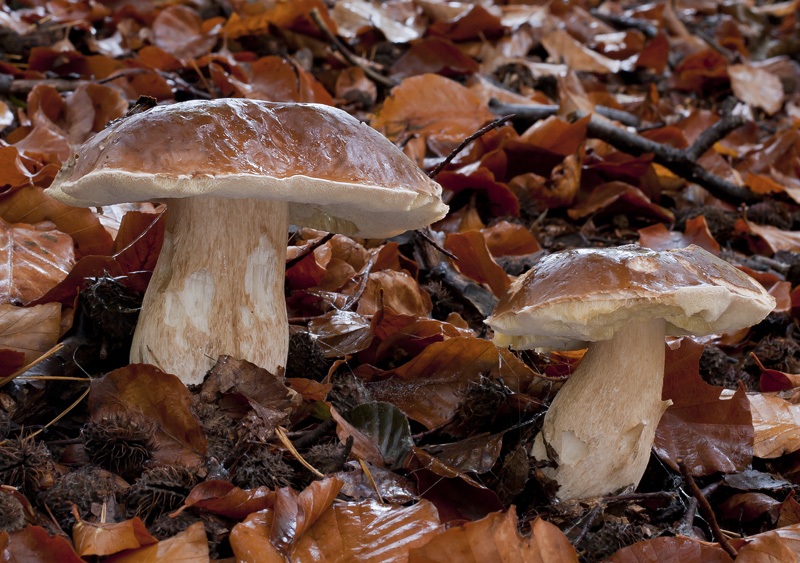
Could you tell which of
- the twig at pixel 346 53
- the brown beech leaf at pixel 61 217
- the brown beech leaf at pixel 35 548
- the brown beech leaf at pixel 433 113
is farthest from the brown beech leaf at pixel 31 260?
the twig at pixel 346 53

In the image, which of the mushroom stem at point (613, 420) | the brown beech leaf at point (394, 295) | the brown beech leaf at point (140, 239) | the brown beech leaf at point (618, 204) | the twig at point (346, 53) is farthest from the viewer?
the twig at point (346, 53)

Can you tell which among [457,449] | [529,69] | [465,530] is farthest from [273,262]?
[529,69]

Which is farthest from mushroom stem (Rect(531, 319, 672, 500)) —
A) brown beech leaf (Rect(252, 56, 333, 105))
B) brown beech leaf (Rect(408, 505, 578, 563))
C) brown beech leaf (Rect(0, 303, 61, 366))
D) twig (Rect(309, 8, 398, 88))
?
twig (Rect(309, 8, 398, 88))

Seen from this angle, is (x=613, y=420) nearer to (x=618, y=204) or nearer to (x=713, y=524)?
(x=713, y=524)

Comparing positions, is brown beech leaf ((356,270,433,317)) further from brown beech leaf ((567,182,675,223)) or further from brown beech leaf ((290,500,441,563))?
brown beech leaf ((567,182,675,223))

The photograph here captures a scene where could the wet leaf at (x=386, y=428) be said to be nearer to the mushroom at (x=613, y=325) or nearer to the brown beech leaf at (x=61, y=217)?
the mushroom at (x=613, y=325)

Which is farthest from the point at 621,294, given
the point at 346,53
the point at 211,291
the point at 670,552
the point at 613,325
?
the point at 346,53
